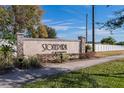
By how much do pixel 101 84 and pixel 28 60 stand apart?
671 cm

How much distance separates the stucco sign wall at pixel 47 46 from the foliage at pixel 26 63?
11.4 feet

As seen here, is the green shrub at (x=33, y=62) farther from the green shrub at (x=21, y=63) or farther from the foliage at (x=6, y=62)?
the foliage at (x=6, y=62)

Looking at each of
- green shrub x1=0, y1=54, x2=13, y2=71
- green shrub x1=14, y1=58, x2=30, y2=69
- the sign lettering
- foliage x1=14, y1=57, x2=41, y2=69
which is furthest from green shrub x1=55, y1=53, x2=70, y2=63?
green shrub x1=0, y1=54, x2=13, y2=71

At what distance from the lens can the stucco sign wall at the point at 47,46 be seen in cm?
2138

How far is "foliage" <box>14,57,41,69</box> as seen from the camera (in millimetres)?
16703

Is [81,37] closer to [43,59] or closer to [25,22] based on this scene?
[43,59]

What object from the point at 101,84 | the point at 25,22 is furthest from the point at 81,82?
the point at 25,22

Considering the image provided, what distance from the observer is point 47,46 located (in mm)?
23500

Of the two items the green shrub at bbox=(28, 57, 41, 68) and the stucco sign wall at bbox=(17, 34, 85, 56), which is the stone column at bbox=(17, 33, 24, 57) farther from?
the green shrub at bbox=(28, 57, 41, 68)

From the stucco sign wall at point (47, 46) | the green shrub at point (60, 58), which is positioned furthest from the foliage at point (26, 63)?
the green shrub at point (60, 58)

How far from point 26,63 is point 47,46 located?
6.76 m

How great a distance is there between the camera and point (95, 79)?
12.7m

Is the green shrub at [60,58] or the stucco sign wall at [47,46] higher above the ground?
the stucco sign wall at [47,46]

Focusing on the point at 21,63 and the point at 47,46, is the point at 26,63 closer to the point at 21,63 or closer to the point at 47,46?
the point at 21,63
